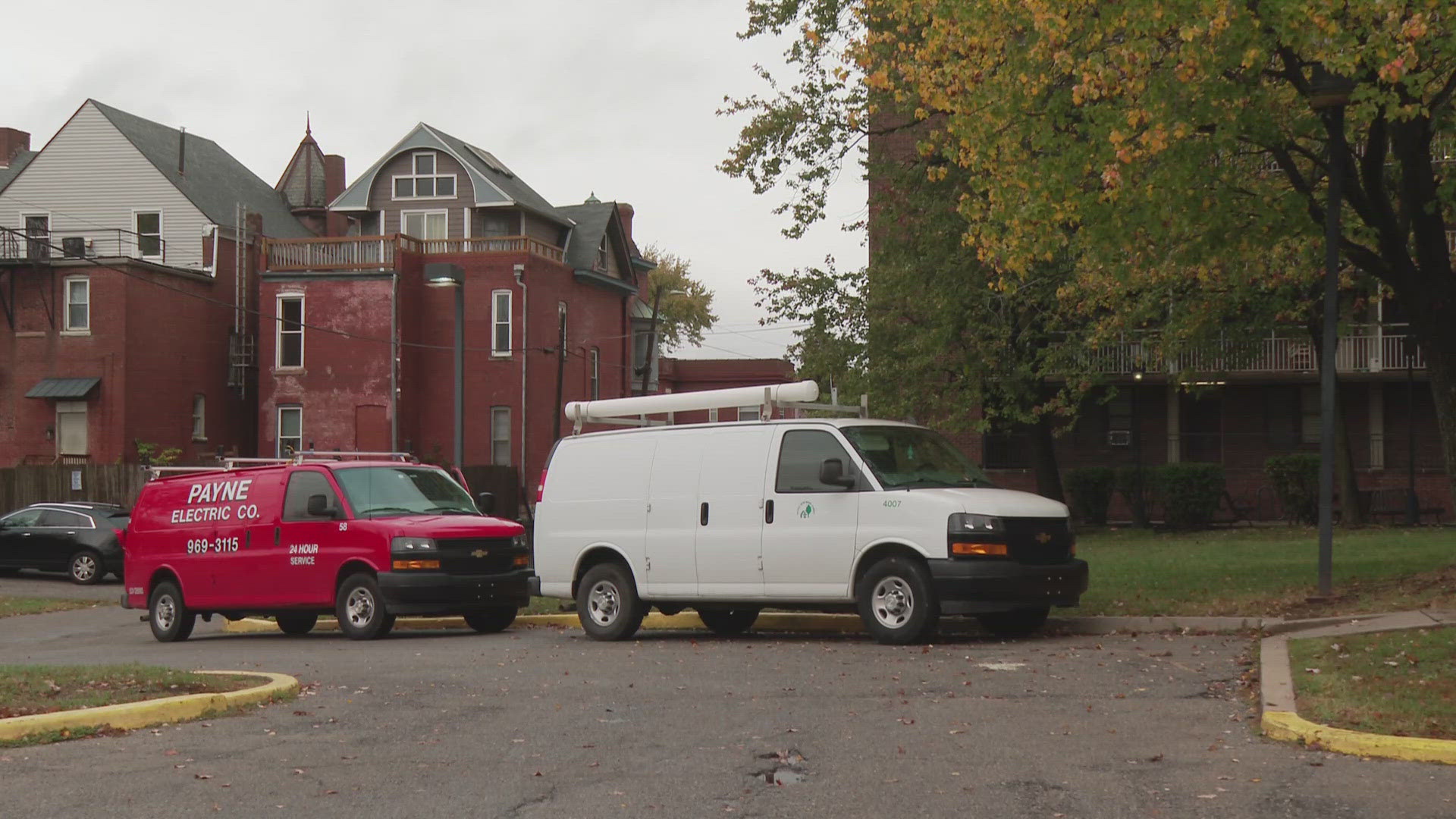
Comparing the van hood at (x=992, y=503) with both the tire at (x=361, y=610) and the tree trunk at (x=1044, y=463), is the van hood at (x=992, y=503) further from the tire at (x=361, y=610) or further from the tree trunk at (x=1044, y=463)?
the tree trunk at (x=1044, y=463)

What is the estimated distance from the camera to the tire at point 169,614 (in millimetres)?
18734

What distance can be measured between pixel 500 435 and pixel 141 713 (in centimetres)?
3913

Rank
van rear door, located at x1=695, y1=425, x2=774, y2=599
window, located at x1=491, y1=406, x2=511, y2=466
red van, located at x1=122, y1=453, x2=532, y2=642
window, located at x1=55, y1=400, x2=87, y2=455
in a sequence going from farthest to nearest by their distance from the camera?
1. window, located at x1=491, y1=406, x2=511, y2=466
2. window, located at x1=55, y1=400, x2=87, y2=455
3. red van, located at x1=122, y1=453, x2=532, y2=642
4. van rear door, located at x1=695, y1=425, x2=774, y2=599

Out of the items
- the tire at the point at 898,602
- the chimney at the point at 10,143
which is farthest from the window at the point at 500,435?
the tire at the point at 898,602

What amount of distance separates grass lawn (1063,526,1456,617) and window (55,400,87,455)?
Answer: 98.6 feet

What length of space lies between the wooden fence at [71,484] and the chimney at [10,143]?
1996 cm

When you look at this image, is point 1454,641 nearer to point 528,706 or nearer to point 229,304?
point 528,706

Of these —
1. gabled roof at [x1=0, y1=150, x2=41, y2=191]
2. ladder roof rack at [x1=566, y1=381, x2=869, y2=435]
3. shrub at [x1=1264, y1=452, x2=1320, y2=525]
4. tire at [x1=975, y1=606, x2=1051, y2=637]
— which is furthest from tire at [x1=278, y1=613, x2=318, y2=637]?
gabled roof at [x1=0, y1=150, x2=41, y2=191]

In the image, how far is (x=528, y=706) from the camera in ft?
34.2

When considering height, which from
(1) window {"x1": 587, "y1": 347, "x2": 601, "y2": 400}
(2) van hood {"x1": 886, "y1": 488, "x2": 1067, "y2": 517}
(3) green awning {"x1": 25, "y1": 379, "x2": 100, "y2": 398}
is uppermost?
(1) window {"x1": 587, "y1": 347, "x2": 601, "y2": 400}

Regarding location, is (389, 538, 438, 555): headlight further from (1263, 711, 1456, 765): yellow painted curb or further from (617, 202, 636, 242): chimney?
(617, 202, 636, 242): chimney

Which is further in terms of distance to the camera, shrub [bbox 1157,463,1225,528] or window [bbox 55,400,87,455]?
window [bbox 55,400,87,455]

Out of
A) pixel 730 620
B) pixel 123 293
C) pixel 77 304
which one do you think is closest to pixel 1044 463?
pixel 730 620

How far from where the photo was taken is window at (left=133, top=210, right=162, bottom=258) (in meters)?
49.5
